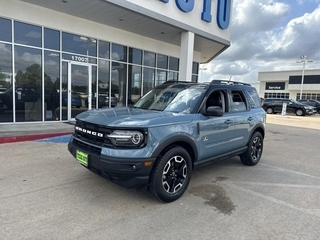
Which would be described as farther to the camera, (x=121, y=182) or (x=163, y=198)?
(x=163, y=198)

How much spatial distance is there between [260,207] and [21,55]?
9798 mm

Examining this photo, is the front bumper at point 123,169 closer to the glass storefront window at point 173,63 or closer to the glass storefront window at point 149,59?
the glass storefront window at point 149,59

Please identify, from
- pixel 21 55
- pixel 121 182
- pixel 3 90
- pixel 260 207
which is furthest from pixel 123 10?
pixel 260 207

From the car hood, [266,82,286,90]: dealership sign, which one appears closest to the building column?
the car hood

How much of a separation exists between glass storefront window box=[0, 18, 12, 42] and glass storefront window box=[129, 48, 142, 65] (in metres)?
5.62

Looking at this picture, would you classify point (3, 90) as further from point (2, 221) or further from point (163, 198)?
point (163, 198)

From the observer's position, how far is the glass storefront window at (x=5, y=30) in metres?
8.74

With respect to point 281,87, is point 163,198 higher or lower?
lower

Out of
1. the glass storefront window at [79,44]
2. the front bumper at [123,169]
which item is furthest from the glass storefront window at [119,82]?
the front bumper at [123,169]

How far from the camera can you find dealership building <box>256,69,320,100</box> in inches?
2032

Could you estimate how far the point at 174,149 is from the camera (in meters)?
3.60

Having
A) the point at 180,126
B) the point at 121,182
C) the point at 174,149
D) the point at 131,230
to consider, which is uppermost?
the point at 180,126

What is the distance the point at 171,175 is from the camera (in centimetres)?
367

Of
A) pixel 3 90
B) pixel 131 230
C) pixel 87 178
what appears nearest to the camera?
pixel 131 230
